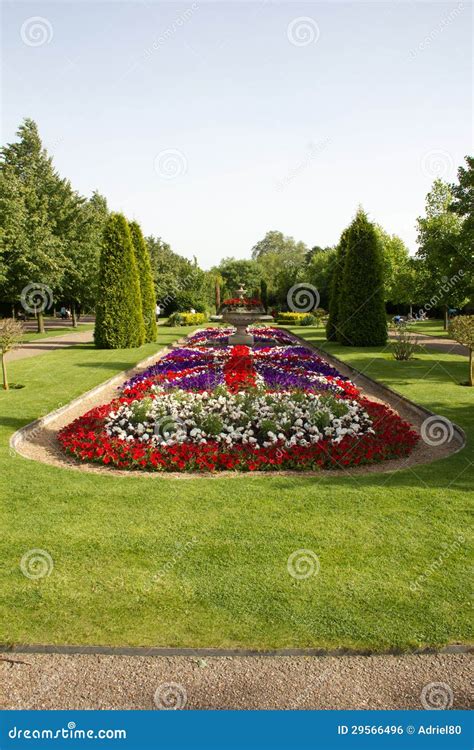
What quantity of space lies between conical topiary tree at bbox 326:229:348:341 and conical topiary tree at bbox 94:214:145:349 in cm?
1007

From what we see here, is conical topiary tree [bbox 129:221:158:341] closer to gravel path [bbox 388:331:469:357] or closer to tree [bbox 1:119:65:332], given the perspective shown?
tree [bbox 1:119:65:332]

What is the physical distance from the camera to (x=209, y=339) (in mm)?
27438

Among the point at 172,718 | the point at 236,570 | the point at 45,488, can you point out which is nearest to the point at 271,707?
the point at 172,718

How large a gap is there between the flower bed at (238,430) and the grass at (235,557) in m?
0.46

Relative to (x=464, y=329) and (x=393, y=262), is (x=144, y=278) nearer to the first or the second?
(x=464, y=329)

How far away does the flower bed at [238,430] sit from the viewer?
8.10m

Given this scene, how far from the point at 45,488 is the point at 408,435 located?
18.4 ft

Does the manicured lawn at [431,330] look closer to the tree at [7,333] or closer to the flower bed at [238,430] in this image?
the flower bed at [238,430]

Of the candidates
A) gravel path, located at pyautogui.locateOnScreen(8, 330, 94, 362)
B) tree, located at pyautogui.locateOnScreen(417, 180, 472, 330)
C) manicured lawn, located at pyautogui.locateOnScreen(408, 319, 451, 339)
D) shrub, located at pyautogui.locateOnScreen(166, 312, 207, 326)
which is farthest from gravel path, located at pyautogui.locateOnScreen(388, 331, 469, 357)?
shrub, located at pyautogui.locateOnScreen(166, 312, 207, 326)

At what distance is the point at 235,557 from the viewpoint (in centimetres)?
530

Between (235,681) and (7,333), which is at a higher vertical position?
(7,333)

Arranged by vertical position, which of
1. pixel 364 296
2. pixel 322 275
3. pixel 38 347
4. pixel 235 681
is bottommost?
pixel 235 681

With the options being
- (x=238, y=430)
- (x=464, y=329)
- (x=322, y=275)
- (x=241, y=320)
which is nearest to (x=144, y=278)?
(x=241, y=320)

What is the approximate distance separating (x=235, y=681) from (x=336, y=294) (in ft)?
89.4
